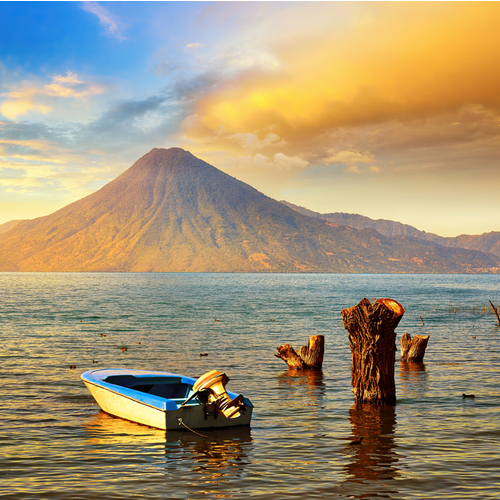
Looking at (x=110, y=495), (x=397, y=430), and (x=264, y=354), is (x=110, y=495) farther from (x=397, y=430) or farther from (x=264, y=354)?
(x=264, y=354)

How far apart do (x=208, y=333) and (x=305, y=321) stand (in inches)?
523

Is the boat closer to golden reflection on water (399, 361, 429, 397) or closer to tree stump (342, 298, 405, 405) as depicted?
tree stump (342, 298, 405, 405)

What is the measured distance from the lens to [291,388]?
20.2 m

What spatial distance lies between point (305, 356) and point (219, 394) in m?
11.3

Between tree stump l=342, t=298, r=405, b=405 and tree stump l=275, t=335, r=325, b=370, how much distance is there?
7144 millimetres

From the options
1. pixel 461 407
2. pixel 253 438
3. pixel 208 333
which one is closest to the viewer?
pixel 253 438

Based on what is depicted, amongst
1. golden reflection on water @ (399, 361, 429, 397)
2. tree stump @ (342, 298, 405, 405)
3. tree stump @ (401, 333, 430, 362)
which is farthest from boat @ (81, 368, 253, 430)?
tree stump @ (401, 333, 430, 362)

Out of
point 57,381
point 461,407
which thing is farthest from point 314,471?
point 57,381

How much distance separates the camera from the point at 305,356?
79.2 feet

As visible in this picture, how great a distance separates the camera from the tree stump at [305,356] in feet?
78.5

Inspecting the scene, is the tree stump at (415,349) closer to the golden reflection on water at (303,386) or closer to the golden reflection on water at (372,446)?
the golden reflection on water at (303,386)

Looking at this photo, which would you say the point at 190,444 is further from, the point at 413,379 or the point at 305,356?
the point at 413,379

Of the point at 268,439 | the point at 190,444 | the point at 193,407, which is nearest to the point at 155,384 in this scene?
the point at 193,407

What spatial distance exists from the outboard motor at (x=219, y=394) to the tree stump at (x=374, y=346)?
4604 mm
